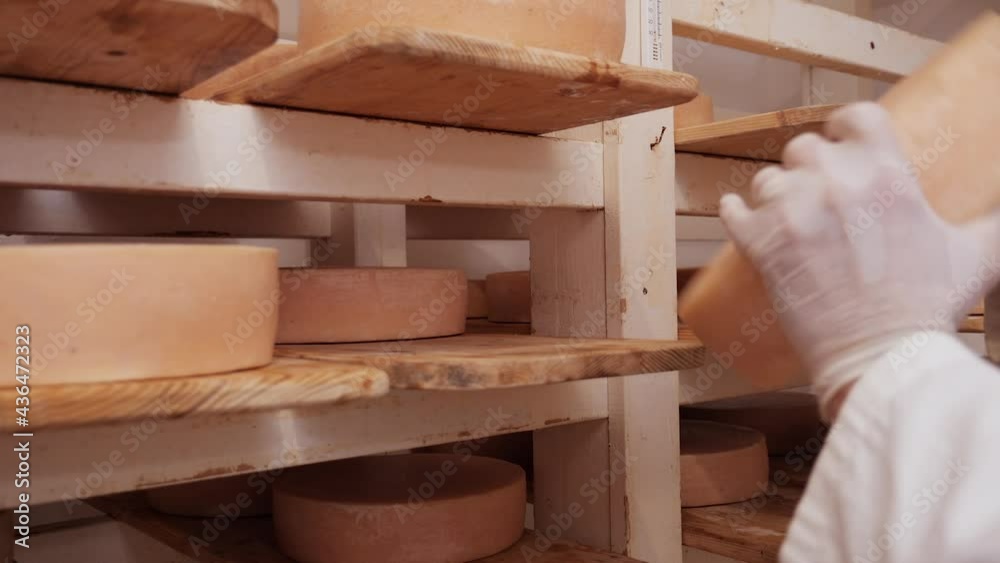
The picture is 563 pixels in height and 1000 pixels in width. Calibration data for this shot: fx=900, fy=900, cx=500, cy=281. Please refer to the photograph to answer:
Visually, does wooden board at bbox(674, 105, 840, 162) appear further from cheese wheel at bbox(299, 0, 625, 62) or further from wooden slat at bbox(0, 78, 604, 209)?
cheese wheel at bbox(299, 0, 625, 62)

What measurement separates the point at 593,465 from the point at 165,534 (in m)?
0.76

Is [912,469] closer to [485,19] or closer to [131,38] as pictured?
[485,19]

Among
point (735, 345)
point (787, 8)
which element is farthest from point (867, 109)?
point (787, 8)

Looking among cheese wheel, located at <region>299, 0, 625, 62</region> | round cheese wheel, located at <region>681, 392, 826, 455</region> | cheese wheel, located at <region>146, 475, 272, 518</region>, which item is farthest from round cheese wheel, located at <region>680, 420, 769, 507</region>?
cheese wheel, located at <region>299, 0, 625, 62</region>

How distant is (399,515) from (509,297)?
30.2 inches

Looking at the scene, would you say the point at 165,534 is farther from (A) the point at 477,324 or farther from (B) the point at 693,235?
(B) the point at 693,235

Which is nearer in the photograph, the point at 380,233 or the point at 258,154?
the point at 258,154

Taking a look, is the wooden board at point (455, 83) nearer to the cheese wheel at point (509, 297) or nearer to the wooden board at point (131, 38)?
the wooden board at point (131, 38)

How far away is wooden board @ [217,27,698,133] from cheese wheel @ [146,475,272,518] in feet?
2.68

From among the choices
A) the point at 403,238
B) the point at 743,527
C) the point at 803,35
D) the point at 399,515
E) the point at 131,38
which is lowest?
the point at 743,527

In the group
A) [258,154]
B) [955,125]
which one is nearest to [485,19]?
[258,154]

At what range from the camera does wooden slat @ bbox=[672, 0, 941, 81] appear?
178cm

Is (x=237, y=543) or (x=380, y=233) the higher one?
(x=380, y=233)

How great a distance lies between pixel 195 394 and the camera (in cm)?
84
